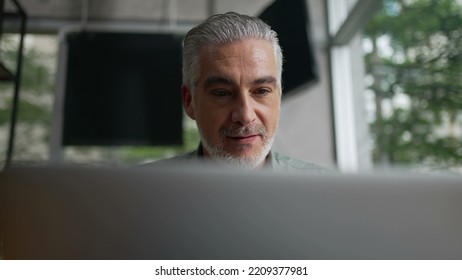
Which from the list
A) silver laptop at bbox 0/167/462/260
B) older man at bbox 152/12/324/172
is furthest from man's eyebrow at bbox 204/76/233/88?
silver laptop at bbox 0/167/462/260

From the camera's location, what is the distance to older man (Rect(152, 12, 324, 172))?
16.9 inches

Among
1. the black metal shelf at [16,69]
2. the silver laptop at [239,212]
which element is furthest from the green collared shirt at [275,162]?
the black metal shelf at [16,69]

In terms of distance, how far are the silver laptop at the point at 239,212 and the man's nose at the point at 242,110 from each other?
0.34ft

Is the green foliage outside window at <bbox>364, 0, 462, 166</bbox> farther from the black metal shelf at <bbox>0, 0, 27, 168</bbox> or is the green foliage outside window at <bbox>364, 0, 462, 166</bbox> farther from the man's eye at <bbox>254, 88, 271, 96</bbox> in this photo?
the black metal shelf at <bbox>0, 0, 27, 168</bbox>

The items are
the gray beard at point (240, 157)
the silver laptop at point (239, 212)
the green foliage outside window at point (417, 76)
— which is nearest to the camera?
the silver laptop at point (239, 212)

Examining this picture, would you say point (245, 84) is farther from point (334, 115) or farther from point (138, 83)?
point (138, 83)

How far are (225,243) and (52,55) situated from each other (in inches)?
25.6

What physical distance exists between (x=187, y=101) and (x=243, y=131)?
0.13 meters

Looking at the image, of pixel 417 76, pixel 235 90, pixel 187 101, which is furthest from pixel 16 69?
pixel 417 76

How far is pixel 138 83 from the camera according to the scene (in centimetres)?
109

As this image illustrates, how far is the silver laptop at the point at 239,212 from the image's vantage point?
327 millimetres

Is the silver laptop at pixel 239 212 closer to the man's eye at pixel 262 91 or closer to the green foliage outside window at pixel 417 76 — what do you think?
the man's eye at pixel 262 91

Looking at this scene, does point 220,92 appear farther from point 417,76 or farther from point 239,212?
point 417,76
